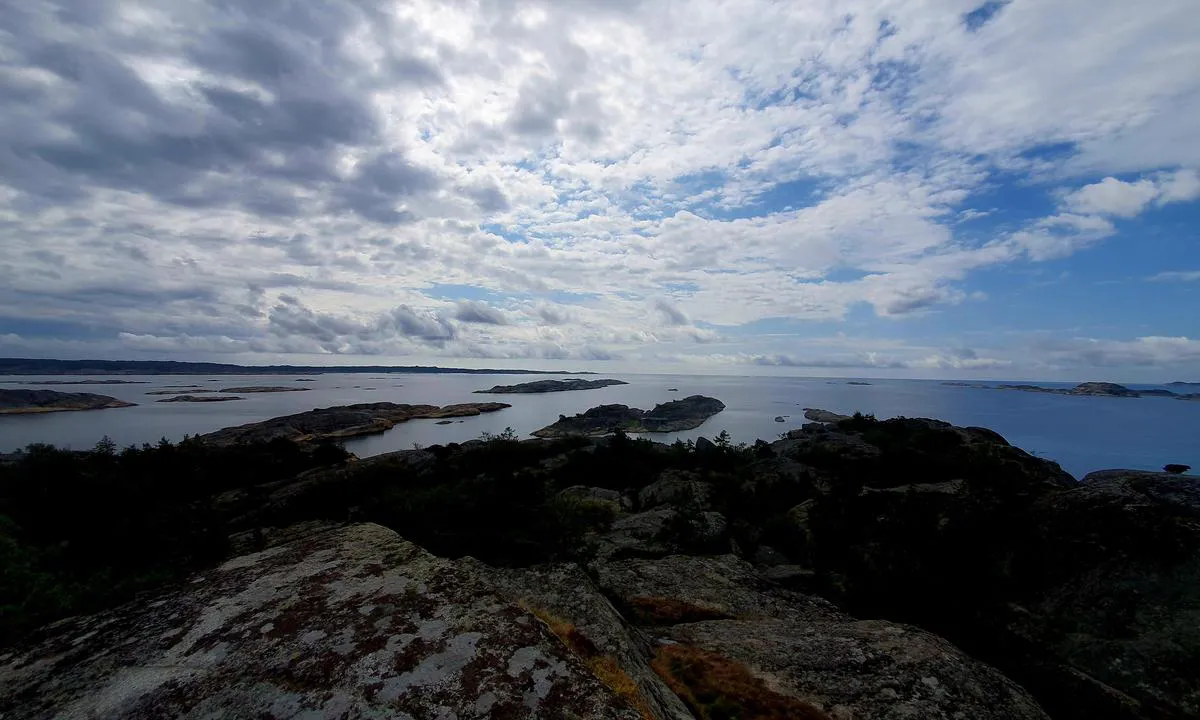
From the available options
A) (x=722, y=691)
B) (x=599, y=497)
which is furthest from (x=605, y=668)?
(x=599, y=497)

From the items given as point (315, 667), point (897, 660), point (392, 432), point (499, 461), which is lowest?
point (392, 432)

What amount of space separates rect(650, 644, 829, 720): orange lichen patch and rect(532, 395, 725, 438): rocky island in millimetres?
61493

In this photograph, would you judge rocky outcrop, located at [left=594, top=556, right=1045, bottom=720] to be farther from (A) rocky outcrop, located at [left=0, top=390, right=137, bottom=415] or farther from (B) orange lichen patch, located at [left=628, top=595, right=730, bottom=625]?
(A) rocky outcrop, located at [left=0, top=390, right=137, bottom=415]

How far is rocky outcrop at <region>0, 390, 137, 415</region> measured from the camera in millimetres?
95250

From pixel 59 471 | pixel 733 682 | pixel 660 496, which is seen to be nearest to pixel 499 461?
pixel 660 496

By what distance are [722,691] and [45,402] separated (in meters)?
147

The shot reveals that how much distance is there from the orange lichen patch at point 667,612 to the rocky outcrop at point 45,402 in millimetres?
135310

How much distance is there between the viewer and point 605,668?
333cm

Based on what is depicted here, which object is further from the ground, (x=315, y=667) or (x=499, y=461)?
(x=315, y=667)

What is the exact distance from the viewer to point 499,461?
26.0 m

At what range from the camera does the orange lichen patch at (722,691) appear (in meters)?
4.08

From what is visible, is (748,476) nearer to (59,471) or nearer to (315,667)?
(315,667)

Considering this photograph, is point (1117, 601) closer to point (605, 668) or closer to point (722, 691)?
point (722, 691)

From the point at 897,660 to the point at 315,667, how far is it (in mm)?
5137
